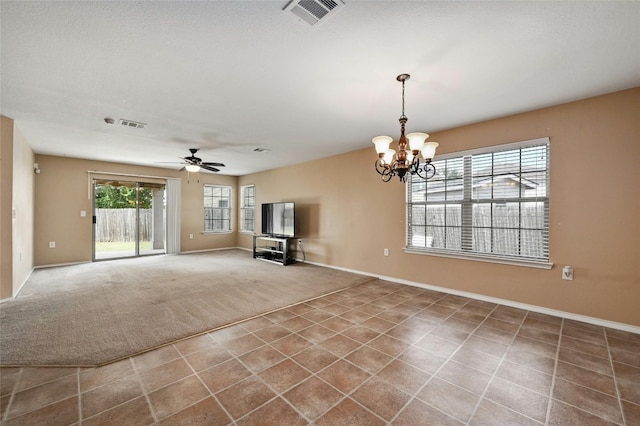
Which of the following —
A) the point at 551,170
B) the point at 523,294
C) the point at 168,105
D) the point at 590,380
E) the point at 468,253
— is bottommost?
the point at 590,380

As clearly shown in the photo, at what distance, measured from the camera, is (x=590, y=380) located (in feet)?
6.43

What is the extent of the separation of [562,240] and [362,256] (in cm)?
296

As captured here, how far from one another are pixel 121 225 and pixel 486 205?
28.6ft

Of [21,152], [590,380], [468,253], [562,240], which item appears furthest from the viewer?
[21,152]

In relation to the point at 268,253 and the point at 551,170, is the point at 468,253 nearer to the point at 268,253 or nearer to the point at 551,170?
the point at 551,170

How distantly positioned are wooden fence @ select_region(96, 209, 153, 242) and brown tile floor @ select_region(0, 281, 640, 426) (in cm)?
607

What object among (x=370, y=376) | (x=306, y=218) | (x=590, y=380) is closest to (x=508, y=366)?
(x=590, y=380)

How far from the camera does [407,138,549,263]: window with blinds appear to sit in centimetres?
334

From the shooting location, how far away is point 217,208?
28.5ft

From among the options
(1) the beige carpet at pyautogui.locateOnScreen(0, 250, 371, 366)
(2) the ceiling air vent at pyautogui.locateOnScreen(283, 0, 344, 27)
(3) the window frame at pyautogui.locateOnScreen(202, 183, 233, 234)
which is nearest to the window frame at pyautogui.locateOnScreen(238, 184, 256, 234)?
(3) the window frame at pyautogui.locateOnScreen(202, 183, 233, 234)

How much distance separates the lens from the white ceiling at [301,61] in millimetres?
1737

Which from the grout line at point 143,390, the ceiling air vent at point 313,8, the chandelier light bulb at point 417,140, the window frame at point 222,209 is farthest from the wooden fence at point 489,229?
the window frame at point 222,209

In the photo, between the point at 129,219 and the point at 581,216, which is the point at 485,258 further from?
the point at 129,219

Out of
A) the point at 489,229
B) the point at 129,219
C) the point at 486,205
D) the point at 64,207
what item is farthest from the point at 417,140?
the point at 129,219
